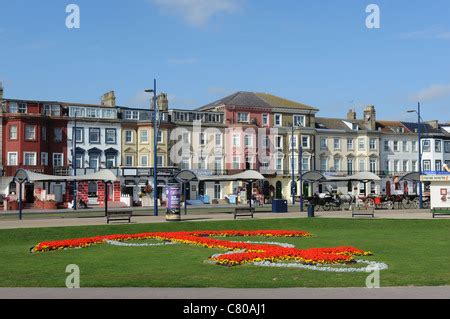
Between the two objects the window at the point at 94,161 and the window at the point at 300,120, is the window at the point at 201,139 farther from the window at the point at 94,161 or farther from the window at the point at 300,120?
the window at the point at 300,120

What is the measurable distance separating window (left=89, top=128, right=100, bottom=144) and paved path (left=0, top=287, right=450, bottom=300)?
2451 inches

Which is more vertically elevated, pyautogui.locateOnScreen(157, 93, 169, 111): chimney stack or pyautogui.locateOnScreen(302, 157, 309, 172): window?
pyautogui.locateOnScreen(157, 93, 169, 111): chimney stack

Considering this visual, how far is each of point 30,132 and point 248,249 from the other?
55.1 metres

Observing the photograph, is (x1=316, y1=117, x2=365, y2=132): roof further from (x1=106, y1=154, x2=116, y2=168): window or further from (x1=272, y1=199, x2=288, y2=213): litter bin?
(x1=272, y1=199, x2=288, y2=213): litter bin

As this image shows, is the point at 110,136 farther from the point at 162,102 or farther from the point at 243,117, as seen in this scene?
the point at 243,117

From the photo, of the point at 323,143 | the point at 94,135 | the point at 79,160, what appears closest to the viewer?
the point at 79,160

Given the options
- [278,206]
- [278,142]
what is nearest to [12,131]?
[278,142]

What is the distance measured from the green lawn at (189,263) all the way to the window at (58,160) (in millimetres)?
44381

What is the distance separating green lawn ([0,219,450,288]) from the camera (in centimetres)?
1395

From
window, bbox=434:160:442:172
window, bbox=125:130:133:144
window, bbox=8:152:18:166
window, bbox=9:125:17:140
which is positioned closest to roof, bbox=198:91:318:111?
window, bbox=125:130:133:144

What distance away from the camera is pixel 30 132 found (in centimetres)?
7019
